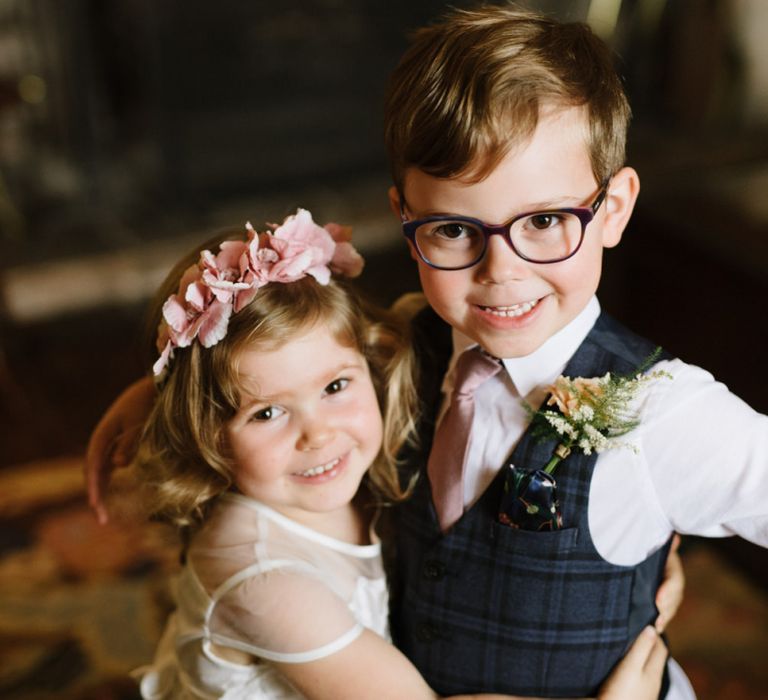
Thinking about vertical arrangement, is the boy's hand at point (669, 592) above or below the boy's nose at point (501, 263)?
below

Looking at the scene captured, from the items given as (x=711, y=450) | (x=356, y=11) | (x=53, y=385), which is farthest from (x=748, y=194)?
(x=53, y=385)

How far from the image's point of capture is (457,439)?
114 centimetres

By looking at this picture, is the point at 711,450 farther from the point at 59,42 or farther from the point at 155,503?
the point at 59,42

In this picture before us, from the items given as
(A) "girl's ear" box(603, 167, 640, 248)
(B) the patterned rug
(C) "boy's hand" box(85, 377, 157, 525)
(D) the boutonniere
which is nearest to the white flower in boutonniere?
(D) the boutonniere

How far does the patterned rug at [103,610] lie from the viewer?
6.62 feet

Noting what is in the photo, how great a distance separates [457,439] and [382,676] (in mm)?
283

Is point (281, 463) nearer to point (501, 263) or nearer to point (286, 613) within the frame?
point (286, 613)

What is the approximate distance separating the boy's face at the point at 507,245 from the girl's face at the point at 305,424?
0.16m

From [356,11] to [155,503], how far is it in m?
2.95

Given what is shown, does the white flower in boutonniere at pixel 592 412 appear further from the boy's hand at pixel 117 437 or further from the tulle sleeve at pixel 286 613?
the boy's hand at pixel 117 437

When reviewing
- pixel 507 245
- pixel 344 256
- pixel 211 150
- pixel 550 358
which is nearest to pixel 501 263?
Result: pixel 507 245

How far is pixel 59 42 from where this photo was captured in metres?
3.59

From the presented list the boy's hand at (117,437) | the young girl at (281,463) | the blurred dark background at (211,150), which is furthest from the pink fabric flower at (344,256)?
the blurred dark background at (211,150)

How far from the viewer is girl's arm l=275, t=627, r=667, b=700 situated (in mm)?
1091
